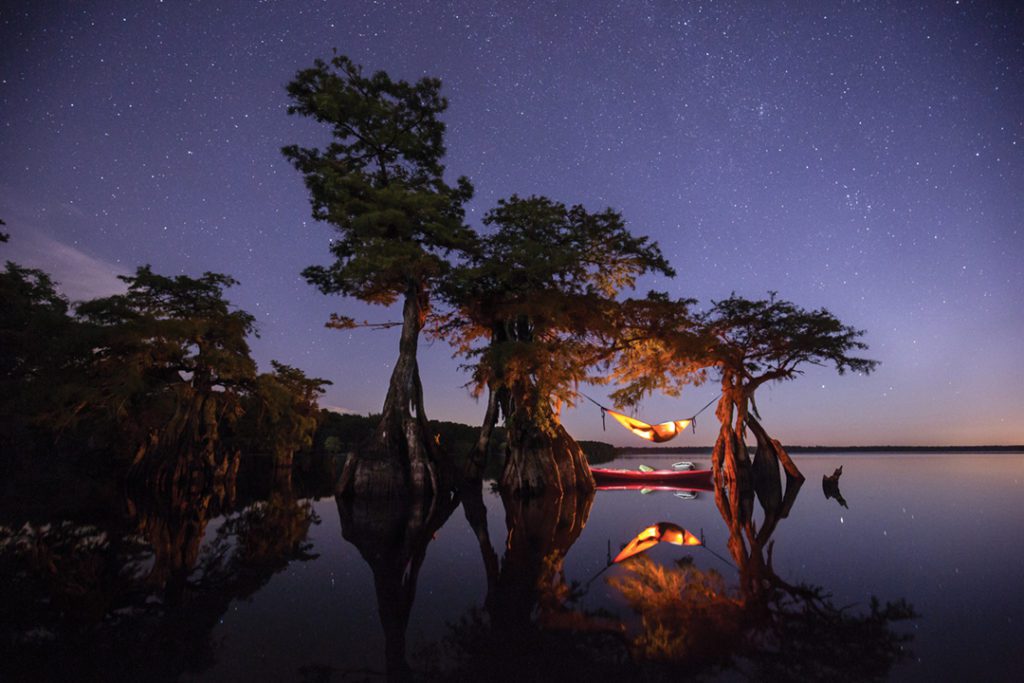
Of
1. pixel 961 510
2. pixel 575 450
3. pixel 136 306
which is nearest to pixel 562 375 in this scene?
pixel 575 450

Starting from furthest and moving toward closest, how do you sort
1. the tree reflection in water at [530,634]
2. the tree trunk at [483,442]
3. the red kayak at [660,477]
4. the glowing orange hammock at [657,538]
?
the red kayak at [660,477] < the tree trunk at [483,442] < the glowing orange hammock at [657,538] < the tree reflection in water at [530,634]

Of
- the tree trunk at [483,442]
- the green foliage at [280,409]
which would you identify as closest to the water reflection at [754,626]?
the tree trunk at [483,442]

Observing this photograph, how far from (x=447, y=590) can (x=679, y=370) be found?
17107 mm

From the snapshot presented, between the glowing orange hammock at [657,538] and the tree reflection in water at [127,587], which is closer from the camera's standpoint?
the tree reflection in water at [127,587]

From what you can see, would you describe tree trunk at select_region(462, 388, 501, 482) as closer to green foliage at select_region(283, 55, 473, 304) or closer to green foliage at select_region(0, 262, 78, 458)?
green foliage at select_region(283, 55, 473, 304)

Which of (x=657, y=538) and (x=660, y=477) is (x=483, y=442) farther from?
(x=657, y=538)

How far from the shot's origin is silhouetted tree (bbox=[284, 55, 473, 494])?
17.5m

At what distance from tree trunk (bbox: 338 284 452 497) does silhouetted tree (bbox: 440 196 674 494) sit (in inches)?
98.2

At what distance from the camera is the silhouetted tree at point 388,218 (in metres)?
17.5

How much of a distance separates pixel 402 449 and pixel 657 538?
11.0 metres

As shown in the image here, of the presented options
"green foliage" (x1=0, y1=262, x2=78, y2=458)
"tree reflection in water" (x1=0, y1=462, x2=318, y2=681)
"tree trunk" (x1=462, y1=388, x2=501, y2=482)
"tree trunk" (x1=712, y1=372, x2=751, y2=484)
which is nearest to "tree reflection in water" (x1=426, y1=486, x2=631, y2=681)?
"tree reflection in water" (x1=0, y1=462, x2=318, y2=681)

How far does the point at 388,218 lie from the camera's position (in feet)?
56.4

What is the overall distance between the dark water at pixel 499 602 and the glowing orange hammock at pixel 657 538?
12.6 inches

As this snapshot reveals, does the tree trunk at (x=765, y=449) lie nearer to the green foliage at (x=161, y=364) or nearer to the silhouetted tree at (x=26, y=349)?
the green foliage at (x=161, y=364)
